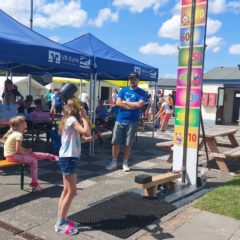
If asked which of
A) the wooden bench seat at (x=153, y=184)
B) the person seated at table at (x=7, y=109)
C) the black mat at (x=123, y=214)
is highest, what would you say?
the person seated at table at (x=7, y=109)

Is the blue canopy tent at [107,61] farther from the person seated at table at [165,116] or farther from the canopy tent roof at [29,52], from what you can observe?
the person seated at table at [165,116]

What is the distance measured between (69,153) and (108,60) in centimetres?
503

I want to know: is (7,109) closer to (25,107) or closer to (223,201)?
(25,107)

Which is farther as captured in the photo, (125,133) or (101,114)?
(101,114)

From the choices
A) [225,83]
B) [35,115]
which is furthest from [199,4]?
[225,83]

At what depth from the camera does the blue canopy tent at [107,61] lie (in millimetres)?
8578

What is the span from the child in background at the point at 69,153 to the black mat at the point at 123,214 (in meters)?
0.35

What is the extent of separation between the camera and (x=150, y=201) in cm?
523

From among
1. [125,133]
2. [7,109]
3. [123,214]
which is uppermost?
[7,109]

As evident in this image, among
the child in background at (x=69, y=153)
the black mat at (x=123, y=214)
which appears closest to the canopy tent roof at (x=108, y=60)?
the black mat at (x=123, y=214)

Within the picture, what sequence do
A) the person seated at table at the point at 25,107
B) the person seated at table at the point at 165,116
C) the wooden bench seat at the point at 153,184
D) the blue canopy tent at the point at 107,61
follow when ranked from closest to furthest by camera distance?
the wooden bench seat at the point at 153,184
the blue canopy tent at the point at 107,61
the person seated at table at the point at 25,107
the person seated at table at the point at 165,116

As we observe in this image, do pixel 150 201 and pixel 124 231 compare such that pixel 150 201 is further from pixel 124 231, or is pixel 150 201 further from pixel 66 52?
pixel 66 52

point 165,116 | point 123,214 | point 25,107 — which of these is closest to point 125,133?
point 123,214

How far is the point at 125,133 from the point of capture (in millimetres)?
7121
